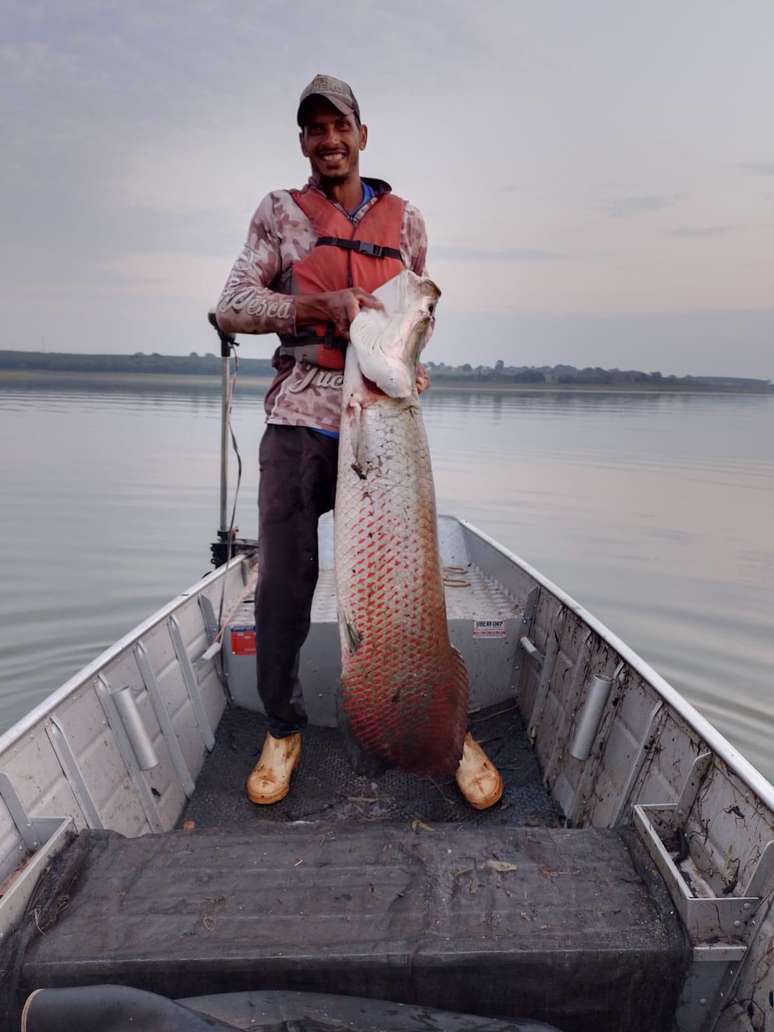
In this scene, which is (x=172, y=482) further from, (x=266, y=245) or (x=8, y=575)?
(x=266, y=245)

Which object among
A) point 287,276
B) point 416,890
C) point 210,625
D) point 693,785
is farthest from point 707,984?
point 210,625

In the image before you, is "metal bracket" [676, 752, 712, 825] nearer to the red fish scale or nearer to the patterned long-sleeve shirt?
the red fish scale

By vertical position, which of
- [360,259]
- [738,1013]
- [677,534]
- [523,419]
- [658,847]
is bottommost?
[523,419]

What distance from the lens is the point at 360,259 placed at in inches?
140

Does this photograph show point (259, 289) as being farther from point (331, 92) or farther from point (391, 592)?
point (391, 592)

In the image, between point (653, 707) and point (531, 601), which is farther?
point (531, 601)

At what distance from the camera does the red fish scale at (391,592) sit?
122 inches

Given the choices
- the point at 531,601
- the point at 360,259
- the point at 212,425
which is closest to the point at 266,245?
the point at 360,259

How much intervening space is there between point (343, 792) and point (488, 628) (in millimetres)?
1362

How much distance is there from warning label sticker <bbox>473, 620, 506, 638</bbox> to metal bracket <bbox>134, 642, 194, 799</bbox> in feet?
6.08

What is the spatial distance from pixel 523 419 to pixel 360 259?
46294mm

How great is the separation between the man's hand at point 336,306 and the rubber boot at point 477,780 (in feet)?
6.70

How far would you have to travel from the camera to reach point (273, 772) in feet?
12.7

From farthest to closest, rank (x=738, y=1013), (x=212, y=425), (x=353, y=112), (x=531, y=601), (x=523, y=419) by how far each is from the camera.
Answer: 1. (x=523, y=419)
2. (x=212, y=425)
3. (x=531, y=601)
4. (x=353, y=112)
5. (x=738, y=1013)
